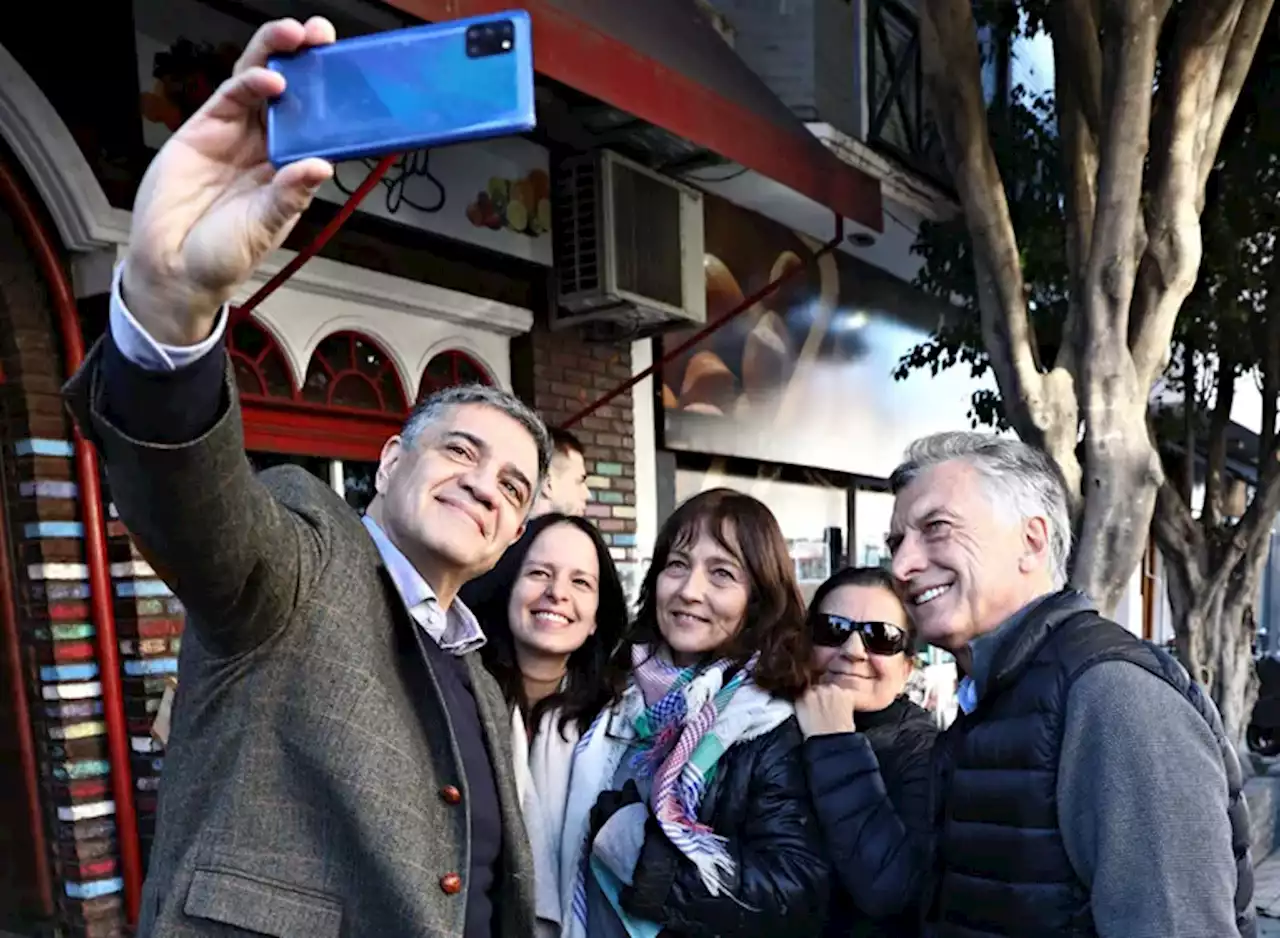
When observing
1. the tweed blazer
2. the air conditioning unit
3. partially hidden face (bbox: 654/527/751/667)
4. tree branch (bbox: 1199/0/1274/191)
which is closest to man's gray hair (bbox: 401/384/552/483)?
the tweed blazer

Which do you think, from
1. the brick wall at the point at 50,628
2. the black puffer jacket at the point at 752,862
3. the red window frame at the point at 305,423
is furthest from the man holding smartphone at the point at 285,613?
the red window frame at the point at 305,423

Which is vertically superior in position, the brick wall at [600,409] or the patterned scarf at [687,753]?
the brick wall at [600,409]

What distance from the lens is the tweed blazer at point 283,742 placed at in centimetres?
110

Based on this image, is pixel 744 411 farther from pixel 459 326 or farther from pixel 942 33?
pixel 942 33

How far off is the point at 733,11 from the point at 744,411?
2.64m

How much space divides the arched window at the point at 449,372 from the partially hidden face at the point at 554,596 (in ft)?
8.59

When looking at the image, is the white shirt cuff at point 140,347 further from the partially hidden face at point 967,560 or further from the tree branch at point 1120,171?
the tree branch at point 1120,171

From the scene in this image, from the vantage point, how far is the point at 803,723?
2066 mm

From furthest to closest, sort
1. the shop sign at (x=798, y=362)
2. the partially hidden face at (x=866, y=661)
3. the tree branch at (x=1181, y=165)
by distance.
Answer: the shop sign at (x=798, y=362)
the tree branch at (x=1181, y=165)
the partially hidden face at (x=866, y=661)

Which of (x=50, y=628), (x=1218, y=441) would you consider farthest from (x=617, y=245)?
(x=1218, y=441)

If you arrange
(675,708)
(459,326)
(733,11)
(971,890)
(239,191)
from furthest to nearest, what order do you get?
1. (733,11)
2. (459,326)
3. (675,708)
4. (971,890)
5. (239,191)

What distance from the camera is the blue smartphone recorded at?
3.06 ft

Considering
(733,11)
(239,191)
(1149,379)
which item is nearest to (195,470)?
(239,191)

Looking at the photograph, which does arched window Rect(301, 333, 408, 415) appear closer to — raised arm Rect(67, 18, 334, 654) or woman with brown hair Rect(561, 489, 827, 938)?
woman with brown hair Rect(561, 489, 827, 938)
